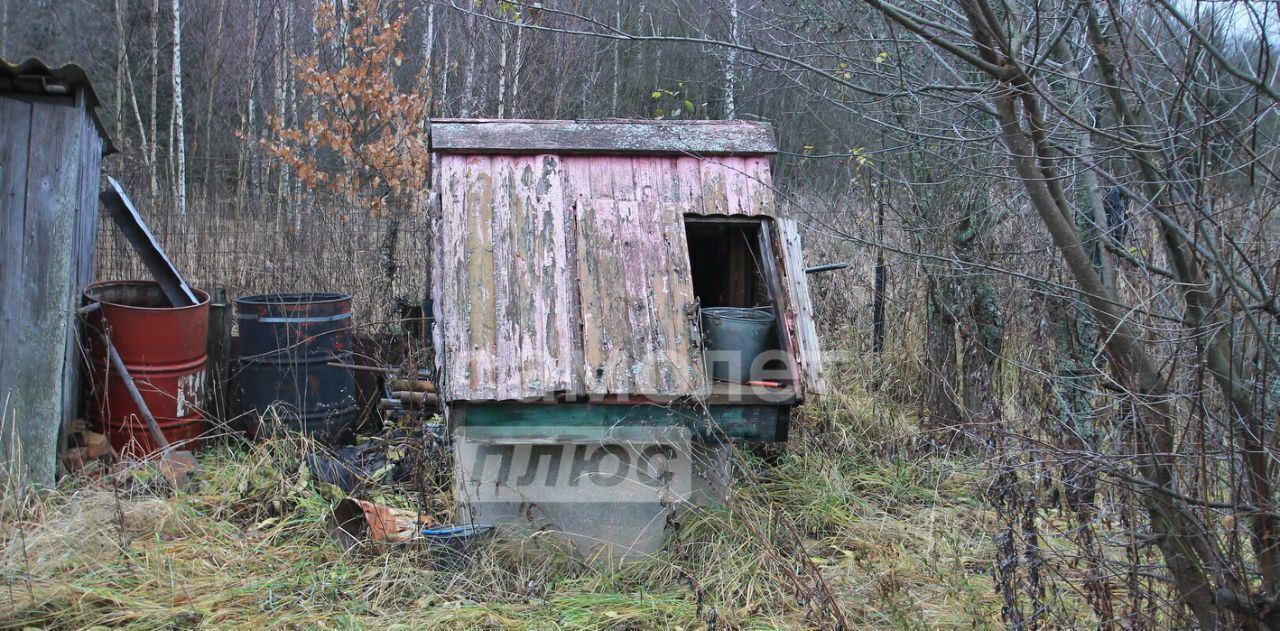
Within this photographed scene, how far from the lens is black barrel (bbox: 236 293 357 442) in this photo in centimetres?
582

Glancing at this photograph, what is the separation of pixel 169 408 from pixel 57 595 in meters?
1.90

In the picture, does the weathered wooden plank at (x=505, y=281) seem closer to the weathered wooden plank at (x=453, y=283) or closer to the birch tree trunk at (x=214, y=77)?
the weathered wooden plank at (x=453, y=283)

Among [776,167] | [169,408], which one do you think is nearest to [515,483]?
[169,408]

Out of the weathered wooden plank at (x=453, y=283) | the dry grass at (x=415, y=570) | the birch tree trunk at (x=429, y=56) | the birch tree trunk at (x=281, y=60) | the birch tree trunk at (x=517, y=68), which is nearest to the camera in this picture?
the dry grass at (x=415, y=570)

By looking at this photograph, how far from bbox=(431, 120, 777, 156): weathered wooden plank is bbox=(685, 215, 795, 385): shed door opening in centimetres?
46

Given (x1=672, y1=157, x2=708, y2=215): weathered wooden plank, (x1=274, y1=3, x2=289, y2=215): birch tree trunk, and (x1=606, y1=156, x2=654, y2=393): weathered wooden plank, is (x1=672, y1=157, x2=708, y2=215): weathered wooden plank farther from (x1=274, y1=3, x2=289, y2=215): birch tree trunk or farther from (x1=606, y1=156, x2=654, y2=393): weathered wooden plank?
(x1=274, y1=3, x2=289, y2=215): birch tree trunk

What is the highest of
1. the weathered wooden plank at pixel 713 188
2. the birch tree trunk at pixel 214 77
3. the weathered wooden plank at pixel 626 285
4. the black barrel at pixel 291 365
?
the birch tree trunk at pixel 214 77

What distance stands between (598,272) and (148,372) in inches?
118

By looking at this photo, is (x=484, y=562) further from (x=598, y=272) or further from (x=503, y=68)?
(x=503, y=68)

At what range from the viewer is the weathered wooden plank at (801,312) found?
14.5 ft

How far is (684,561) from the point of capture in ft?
14.6

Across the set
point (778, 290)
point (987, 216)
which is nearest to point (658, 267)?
point (778, 290)

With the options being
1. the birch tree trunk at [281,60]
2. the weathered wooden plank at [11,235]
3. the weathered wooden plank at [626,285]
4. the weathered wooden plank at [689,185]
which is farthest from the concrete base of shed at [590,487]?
the birch tree trunk at [281,60]

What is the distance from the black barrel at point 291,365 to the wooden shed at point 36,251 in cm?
111
